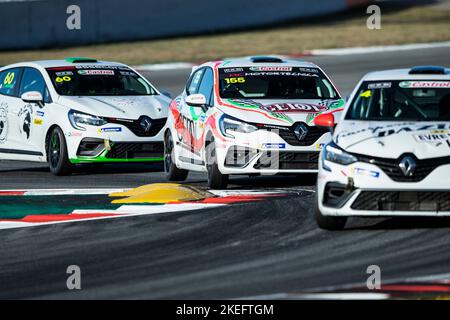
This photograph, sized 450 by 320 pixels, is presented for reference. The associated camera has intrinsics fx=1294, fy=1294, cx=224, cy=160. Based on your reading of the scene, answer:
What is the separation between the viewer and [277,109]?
14242 millimetres

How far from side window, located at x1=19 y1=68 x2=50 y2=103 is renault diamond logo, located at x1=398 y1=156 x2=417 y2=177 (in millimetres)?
7768

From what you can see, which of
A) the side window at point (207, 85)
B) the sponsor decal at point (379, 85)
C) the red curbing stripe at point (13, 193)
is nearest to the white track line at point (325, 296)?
the sponsor decal at point (379, 85)

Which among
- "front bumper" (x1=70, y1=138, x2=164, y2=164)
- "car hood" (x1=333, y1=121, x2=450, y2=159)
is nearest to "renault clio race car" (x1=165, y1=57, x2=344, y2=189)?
"front bumper" (x1=70, y1=138, x2=164, y2=164)

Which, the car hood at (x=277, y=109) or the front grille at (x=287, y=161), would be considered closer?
the front grille at (x=287, y=161)

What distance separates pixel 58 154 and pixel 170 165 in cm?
173

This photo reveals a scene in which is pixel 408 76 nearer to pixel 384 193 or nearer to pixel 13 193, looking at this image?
pixel 384 193

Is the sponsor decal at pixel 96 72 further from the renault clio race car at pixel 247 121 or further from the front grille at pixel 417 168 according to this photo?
the front grille at pixel 417 168

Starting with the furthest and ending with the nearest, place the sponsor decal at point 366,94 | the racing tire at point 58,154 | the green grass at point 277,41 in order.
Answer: the green grass at point 277,41 < the racing tire at point 58,154 < the sponsor decal at point 366,94

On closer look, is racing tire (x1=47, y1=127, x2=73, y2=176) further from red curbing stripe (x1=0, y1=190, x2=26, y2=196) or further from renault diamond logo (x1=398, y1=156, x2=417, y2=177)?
renault diamond logo (x1=398, y1=156, x2=417, y2=177)

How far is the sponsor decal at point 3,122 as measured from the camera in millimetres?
17812

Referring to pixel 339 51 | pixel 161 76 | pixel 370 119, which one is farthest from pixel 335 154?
pixel 339 51

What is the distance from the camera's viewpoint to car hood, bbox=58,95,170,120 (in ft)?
54.7
